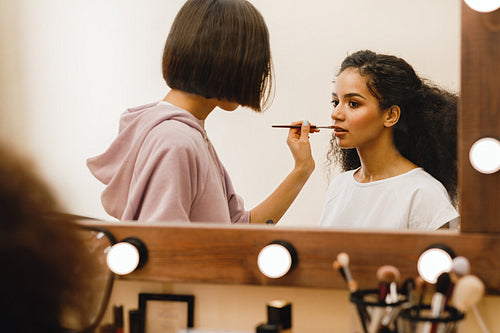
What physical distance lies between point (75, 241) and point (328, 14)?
1.67ft

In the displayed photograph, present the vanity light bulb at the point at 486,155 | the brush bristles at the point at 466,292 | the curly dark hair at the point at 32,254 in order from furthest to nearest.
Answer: the vanity light bulb at the point at 486,155
the brush bristles at the point at 466,292
the curly dark hair at the point at 32,254

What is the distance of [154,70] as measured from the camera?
2.61ft

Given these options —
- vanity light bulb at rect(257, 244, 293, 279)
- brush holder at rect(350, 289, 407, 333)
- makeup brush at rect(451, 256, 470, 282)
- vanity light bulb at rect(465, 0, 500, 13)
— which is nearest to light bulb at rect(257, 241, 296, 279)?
vanity light bulb at rect(257, 244, 293, 279)

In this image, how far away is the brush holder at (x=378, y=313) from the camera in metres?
0.54

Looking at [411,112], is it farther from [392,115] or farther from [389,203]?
[389,203]

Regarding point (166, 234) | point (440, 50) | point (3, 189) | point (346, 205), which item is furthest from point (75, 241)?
point (440, 50)

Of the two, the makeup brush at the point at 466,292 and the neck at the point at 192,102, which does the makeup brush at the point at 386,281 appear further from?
the neck at the point at 192,102

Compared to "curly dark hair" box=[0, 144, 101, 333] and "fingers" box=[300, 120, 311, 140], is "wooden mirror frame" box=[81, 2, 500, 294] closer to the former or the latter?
"fingers" box=[300, 120, 311, 140]

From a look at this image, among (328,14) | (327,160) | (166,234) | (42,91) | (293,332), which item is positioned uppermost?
(328,14)

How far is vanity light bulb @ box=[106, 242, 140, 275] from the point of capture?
676 mm

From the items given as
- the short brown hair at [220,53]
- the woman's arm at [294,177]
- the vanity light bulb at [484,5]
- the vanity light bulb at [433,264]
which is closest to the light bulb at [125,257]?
the woman's arm at [294,177]

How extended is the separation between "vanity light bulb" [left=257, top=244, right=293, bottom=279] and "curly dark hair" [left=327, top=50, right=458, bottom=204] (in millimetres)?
165

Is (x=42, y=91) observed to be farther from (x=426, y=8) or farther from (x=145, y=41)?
(x=426, y=8)

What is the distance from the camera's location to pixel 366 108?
756 mm
